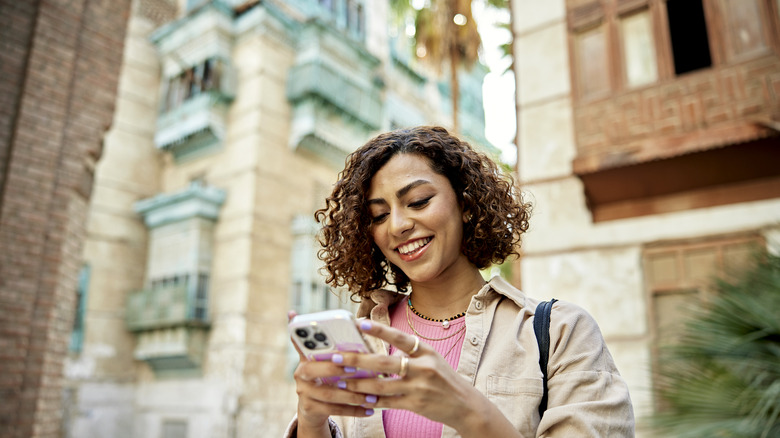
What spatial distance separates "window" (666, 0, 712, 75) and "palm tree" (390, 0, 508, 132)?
673 cm

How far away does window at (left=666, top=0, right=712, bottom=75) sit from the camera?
8164mm

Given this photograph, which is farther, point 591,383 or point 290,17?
point 290,17

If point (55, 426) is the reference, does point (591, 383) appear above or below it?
above

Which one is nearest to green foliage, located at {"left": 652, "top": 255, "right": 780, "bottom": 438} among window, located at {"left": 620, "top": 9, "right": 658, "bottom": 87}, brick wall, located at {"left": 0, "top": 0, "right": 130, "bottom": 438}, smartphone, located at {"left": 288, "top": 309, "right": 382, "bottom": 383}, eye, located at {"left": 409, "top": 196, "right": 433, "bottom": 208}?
window, located at {"left": 620, "top": 9, "right": 658, "bottom": 87}

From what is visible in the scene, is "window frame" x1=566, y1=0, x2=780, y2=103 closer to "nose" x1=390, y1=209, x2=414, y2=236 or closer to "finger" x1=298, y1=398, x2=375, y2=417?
"nose" x1=390, y1=209, x2=414, y2=236

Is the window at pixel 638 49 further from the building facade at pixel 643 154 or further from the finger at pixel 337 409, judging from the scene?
the finger at pixel 337 409

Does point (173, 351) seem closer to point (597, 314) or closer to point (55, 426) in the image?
point (55, 426)

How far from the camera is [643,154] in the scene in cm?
708

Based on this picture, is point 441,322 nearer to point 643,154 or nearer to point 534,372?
point 534,372

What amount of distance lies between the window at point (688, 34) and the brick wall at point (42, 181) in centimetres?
747

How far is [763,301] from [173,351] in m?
14.1

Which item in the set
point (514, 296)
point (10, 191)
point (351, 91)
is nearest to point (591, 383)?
point (514, 296)

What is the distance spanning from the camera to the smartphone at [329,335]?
1.29m

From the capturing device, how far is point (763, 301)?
Result: 189 inches
